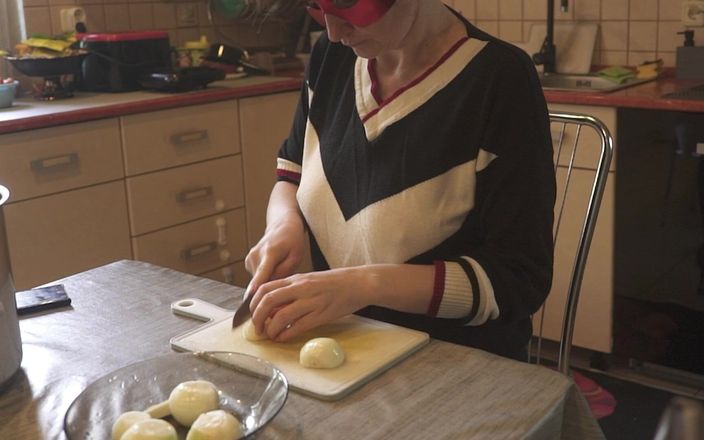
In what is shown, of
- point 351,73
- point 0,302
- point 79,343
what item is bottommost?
point 79,343

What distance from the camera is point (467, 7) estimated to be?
10.3 feet

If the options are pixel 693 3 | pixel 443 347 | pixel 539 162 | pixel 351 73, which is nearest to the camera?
pixel 443 347

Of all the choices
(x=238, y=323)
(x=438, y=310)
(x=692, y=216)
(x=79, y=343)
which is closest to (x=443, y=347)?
(x=438, y=310)

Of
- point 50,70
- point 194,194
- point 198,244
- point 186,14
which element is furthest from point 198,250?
point 186,14

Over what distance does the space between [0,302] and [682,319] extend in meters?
1.99

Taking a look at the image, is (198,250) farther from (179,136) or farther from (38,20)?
(38,20)

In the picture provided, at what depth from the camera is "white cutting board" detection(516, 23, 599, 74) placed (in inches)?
113

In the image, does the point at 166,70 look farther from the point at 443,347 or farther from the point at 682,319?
the point at 443,347

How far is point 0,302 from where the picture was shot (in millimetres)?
875

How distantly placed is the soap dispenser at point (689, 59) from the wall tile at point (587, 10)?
1.03 ft

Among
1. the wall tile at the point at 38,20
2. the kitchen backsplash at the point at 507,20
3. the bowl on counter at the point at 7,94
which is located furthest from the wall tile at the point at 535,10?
the bowl on counter at the point at 7,94

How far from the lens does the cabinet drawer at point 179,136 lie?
2467mm

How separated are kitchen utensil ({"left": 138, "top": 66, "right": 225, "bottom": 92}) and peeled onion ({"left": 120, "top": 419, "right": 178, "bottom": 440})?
1.96 m

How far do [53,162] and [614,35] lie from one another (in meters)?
1.75
